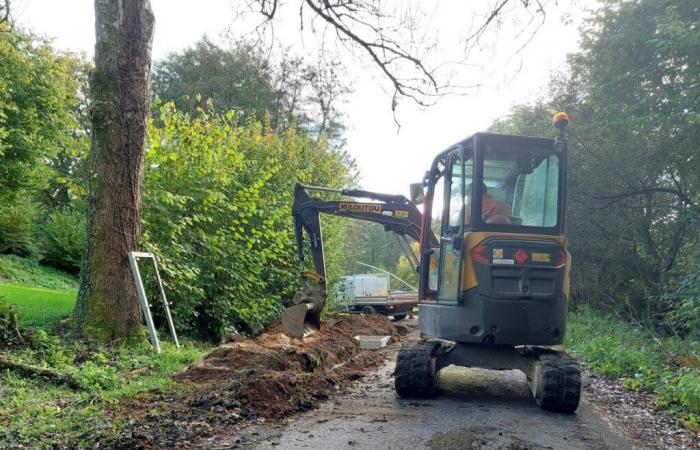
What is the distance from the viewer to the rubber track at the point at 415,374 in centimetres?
731

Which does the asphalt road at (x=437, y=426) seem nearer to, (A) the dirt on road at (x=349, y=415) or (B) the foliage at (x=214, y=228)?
(A) the dirt on road at (x=349, y=415)

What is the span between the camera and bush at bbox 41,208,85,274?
24453 mm

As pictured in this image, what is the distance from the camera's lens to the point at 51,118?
25.5 metres

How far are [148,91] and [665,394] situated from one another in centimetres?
823

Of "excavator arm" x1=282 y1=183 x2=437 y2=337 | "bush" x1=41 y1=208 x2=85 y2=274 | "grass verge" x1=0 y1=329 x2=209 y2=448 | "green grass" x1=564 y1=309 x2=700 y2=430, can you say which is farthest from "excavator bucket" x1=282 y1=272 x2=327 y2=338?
"bush" x1=41 y1=208 x2=85 y2=274

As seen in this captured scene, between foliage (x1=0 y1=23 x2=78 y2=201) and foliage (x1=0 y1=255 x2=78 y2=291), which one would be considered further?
foliage (x1=0 y1=23 x2=78 y2=201)

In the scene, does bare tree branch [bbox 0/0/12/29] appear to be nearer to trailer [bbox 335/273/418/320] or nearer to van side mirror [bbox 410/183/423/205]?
van side mirror [bbox 410/183/423/205]

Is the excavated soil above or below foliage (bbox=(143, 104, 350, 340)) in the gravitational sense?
below

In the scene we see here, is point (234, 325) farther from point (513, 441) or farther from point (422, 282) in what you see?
point (513, 441)

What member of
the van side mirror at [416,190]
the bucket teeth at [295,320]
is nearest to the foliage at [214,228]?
the bucket teeth at [295,320]

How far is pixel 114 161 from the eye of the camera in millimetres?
8898

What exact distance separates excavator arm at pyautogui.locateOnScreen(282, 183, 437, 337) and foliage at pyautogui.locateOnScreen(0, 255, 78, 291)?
1419 centimetres

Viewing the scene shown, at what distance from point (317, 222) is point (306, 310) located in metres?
1.61

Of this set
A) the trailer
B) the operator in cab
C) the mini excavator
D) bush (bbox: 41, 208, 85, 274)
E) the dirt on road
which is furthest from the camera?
the trailer
